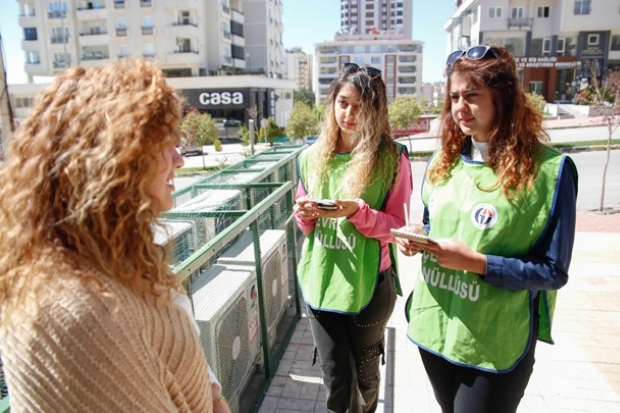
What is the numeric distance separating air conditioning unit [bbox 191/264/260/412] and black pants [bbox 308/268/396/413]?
1.85ft

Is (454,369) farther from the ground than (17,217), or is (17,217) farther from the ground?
(17,217)

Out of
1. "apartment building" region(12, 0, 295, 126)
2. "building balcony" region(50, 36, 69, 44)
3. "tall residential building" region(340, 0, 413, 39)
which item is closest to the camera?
"apartment building" region(12, 0, 295, 126)

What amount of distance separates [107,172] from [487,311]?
1403 mm

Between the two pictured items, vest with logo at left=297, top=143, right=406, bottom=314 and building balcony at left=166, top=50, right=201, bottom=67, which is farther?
building balcony at left=166, top=50, right=201, bottom=67

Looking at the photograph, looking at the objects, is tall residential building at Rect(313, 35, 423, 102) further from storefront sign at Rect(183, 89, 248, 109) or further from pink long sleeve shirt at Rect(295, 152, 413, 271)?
pink long sleeve shirt at Rect(295, 152, 413, 271)

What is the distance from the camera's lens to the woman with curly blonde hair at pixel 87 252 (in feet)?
2.86

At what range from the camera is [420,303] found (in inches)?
77.1

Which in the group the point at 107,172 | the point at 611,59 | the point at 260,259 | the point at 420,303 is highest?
the point at 611,59

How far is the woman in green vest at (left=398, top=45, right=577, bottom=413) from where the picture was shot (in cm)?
164

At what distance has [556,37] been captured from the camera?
42.8 m

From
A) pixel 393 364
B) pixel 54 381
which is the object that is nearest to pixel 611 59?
pixel 393 364

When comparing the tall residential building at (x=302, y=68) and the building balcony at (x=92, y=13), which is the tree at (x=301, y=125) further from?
the tall residential building at (x=302, y=68)

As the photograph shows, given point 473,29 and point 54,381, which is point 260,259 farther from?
point 473,29

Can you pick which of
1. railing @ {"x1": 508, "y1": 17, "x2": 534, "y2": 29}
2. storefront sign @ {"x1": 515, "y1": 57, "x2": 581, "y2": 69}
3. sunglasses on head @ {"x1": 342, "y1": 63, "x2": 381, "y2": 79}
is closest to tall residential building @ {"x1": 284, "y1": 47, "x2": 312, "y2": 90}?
railing @ {"x1": 508, "y1": 17, "x2": 534, "y2": 29}
